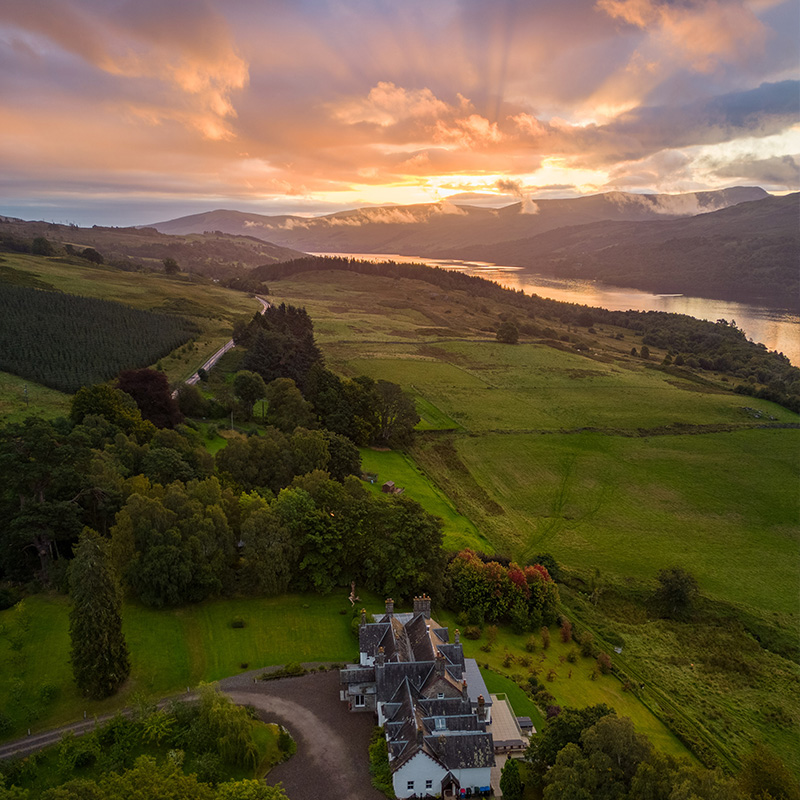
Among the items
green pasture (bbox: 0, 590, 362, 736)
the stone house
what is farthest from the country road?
the stone house

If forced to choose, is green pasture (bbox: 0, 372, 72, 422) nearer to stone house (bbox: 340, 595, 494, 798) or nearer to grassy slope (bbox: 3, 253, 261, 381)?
grassy slope (bbox: 3, 253, 261, 381)

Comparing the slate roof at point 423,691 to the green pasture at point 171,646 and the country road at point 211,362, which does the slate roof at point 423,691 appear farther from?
the country road at point 211,362

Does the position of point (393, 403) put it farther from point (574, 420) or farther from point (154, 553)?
point (154, 553)

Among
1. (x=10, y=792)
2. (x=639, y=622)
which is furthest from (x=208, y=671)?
(x=639, y=622)

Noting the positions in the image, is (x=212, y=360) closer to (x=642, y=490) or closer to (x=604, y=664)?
(x=642, y=490)

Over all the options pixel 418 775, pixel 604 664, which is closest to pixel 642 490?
pixel 604 664

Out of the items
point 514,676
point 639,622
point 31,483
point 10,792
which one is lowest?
point 639,622

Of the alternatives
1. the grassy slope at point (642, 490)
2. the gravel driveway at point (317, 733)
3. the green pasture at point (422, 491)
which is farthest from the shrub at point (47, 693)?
the green pasture at point (422, 491)
